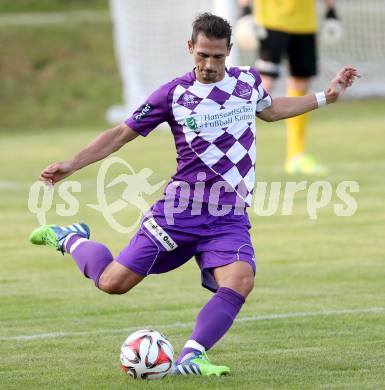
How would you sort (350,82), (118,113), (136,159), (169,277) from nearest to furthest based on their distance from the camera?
1. (350,82)
2. (169,277)
3. (136,159)
4. (118,113)

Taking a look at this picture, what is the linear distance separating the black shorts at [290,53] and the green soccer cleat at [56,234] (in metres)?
7.47

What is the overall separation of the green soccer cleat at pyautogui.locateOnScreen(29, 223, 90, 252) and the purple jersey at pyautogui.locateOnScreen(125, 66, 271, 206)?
2.80 ft

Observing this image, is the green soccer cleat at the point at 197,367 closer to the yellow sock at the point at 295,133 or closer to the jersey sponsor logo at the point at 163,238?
the jersey sponsor logo at the point at 163,238

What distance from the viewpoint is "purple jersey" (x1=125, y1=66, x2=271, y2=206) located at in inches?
236

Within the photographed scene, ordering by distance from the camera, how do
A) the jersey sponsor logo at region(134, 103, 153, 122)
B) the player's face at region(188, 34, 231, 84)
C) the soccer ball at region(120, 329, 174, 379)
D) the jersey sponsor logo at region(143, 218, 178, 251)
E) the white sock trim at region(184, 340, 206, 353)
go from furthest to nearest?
the jersey sponsor logo at region(134, 103, 153, 122), the jersey sponsor logo at region(143, 218, 178, 251), the player's face at region(188, 34, 231, 84), the white sock trim at region(184, 340, 206, 353), the soccer ball at region(120, 329, 174, 379)

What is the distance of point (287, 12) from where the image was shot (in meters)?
14.0

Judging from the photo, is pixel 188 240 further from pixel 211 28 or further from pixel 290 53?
pixel 290 53

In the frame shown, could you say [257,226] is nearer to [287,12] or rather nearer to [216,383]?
[287,12]

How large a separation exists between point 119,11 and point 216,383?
572 inches

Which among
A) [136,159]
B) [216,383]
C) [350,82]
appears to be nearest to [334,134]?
[136,159]

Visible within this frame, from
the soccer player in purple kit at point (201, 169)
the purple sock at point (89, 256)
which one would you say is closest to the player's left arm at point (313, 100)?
the soccer player in purple kit at point (201, 169)

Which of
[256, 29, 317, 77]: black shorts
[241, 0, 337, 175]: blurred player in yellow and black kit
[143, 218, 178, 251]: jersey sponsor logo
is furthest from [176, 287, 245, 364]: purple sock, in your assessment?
[256, 29, 317, 77]: black shorts

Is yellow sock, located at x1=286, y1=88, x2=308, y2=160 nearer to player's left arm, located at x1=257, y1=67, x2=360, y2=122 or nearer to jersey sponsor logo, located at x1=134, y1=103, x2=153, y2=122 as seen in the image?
player's left arm, located at x1=257, y1=67, x2=360, y2=122

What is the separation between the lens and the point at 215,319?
18.3ft
